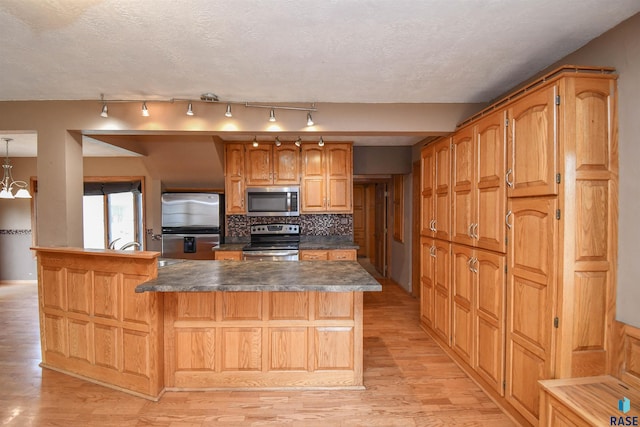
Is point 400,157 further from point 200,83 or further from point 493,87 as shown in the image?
point 200,83

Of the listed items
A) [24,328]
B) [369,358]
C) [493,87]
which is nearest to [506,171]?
[493,87]

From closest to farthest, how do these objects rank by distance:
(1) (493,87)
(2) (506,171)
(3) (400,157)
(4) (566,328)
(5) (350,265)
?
(4) (566,328)
(2) (506,171)
(1) (493,87)
(5) (350,265)
(3) (400,157)

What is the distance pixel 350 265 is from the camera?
269 centimetres

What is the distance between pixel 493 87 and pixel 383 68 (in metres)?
1.02

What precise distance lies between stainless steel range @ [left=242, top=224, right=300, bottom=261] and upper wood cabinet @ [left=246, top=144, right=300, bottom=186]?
28.4 inches

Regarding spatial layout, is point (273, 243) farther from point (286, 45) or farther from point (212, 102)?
point (286, 45)

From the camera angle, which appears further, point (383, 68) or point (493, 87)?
A: point (493, 87)

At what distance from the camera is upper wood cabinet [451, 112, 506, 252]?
2.10 meters

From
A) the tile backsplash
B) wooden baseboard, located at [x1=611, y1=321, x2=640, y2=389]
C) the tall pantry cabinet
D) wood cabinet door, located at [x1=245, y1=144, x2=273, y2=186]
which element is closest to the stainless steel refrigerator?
the tile backsplash

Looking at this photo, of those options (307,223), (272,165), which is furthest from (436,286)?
(272,165)

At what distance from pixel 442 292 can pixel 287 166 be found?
254 cm

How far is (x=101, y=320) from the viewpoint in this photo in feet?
7.80

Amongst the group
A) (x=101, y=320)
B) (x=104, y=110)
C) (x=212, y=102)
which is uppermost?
(x=212, y=102)

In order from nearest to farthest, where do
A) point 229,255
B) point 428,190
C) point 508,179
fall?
point 508,179
point 428,190
point 229,255
